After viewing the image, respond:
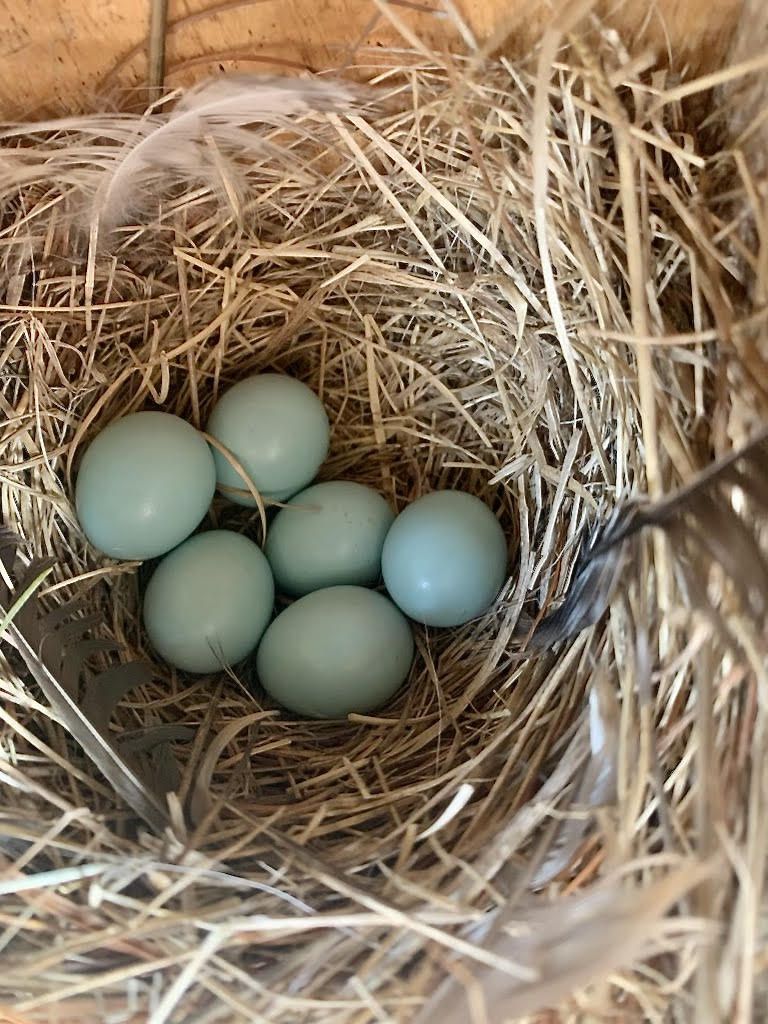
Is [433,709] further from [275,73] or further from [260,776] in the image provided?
[275,73]

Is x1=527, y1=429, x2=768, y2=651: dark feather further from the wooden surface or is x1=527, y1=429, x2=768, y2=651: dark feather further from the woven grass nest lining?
the wooden surface

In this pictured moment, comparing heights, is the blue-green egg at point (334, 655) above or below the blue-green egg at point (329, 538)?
below

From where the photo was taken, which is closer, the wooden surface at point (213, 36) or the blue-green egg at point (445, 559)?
the wooden surface at point (213, 36)

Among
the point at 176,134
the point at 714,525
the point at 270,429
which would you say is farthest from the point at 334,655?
the point at 176,134

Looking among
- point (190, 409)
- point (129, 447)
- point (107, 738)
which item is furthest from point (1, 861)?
point (190, 409)

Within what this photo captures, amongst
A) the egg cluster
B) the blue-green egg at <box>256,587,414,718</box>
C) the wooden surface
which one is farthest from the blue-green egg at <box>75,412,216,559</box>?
the wooden surface

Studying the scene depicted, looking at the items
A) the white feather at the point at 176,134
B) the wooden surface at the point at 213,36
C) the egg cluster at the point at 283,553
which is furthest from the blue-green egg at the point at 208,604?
the wooden surface at the point at 213,36

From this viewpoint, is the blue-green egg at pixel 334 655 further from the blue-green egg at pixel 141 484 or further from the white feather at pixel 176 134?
the white feather at pixel 176 134
